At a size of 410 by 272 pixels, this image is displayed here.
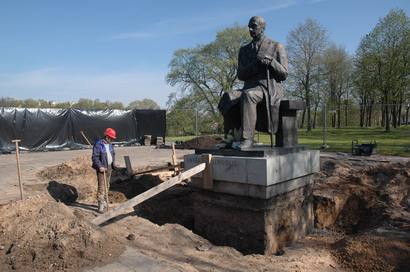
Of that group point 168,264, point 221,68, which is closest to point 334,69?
point 221,68

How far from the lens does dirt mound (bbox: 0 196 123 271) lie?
409 cm

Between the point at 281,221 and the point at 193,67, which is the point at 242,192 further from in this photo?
the point at 193,67

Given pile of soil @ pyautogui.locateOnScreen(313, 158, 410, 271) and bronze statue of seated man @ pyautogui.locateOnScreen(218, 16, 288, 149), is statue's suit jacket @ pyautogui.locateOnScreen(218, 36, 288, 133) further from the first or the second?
pile of soil @ pyautogui.locateOnScreen(313, 158, 410, 271)

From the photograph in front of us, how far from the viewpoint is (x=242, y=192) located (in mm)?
5734

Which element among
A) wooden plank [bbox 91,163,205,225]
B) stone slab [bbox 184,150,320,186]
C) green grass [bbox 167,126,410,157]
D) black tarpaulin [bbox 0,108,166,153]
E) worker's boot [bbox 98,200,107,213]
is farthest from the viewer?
black tarpaulin [bbox 0,108,166,153]

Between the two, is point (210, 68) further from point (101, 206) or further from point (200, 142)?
point (101, 206)

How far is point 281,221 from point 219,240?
1.02m

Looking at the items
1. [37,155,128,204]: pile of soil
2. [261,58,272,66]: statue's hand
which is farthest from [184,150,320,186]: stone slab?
[37,155,128,204]: pile of soil

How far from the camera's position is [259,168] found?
5.48 meters

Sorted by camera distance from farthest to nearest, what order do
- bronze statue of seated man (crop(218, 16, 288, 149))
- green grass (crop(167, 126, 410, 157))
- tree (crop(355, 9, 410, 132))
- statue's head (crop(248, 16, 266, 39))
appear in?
tree (crop(355, 9, 410, 132)) → green grass (crop(167, 126, 410, 157)) → statue's head (crop(248, 16, 266, 39)) → bronze statue of seated man (crop(218, 16, 288, 149))

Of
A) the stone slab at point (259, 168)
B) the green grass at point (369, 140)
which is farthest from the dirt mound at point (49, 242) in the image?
the green grass at point (369, 140)

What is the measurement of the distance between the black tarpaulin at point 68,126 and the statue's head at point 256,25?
58.6ft

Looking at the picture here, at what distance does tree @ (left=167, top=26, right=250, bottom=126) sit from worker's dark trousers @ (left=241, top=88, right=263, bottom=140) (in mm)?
37545

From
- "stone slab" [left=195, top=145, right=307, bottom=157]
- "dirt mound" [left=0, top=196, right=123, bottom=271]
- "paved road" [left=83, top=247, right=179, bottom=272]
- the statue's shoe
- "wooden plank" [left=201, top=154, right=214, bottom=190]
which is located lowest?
"paved road" [left=83, top=247, right=179, bottom=272]
